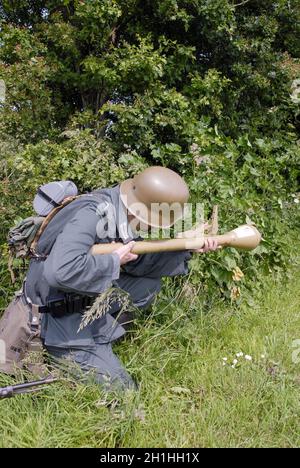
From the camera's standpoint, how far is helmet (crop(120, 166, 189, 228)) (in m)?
2.18

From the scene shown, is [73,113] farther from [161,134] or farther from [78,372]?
[78,372]

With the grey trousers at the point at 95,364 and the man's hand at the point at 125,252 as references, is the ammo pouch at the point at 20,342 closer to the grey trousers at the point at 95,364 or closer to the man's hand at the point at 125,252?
the grey trousers at the point at 95,364

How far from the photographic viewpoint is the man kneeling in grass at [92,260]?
2057mm

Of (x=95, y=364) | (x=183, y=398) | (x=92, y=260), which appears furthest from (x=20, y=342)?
(x=183, y=398)

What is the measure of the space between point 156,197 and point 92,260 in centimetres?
46

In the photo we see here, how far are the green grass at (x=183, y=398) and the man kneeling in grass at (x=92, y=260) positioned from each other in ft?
0.58

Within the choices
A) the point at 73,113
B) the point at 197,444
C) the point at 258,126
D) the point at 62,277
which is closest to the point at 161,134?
the point at 73,113

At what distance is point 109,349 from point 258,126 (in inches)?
178

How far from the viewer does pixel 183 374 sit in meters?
2.48

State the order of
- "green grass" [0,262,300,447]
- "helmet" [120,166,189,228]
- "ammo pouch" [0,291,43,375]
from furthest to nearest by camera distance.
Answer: "ammo pouch" [0,291,43,375] < "helmet" [120,166,189,228] < "green grass" [0,262,300,447]

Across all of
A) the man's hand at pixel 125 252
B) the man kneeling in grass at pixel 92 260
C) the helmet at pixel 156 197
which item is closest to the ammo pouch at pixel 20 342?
the man kneeling in grass at pixel 92 260

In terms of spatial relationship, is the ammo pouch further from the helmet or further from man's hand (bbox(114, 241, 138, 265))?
the helmet

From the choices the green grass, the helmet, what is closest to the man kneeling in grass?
the helmet

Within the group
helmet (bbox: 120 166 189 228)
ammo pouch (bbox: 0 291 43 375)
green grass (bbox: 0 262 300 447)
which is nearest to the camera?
green grass (bbox: 0 262 300 447)
